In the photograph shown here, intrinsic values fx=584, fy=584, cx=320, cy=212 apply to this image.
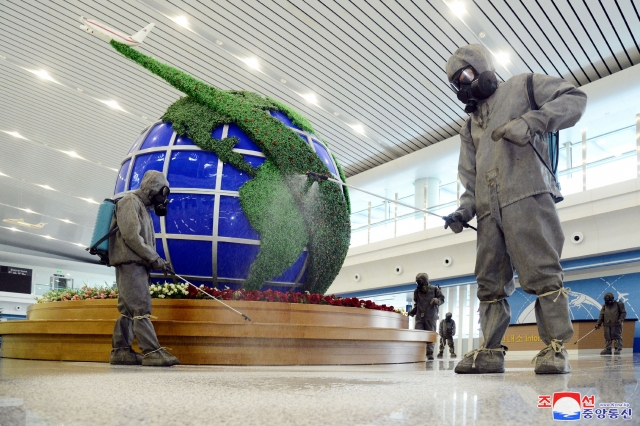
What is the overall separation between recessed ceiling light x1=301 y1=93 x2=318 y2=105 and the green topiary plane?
9184mm

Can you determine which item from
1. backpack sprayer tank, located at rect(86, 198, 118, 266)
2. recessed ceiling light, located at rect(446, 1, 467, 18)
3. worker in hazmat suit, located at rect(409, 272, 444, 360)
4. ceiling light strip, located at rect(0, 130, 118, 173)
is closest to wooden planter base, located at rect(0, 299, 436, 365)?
backpack sprayer tank, located at rect(86, 198, 118, 266)

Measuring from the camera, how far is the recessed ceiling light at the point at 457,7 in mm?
11432

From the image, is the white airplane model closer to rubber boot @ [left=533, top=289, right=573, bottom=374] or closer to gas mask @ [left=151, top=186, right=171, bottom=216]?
gas mask @ [left=151, top=186, right=171, bottom=216]

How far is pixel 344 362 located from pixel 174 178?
2.44 m

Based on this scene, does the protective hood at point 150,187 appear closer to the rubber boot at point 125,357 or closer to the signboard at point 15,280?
the rubber boot at point 125,357

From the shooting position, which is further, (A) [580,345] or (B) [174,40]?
(A) [580,345]

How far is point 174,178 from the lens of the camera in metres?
5.75

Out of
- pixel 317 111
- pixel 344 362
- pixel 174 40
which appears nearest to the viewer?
pixel 344 362

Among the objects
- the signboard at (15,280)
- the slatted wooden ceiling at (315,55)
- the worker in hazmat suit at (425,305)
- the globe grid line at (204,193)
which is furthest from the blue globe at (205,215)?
the signboard at (15,280)

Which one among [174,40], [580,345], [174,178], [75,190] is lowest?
[580,345]

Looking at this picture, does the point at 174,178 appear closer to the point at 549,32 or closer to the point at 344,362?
the point at 344,362

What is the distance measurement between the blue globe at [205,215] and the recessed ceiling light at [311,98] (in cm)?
983

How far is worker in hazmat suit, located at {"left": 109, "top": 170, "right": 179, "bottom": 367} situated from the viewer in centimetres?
453

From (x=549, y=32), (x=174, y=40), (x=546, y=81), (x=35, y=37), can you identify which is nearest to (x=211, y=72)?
(x=174, y=40)
